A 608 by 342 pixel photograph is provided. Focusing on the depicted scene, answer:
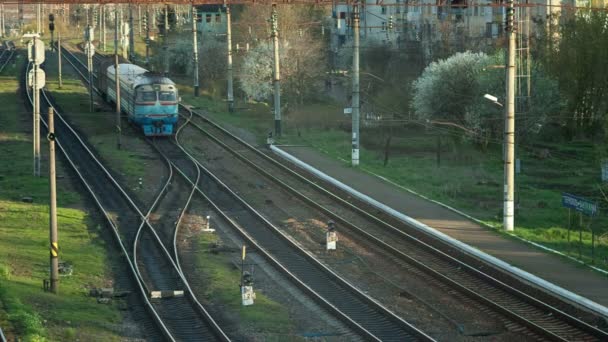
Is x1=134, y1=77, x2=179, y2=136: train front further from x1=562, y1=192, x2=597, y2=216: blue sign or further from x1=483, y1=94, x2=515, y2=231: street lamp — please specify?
x1=562, y1=192, x2=597, y2=216: blue sign

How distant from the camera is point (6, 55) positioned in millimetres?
90688

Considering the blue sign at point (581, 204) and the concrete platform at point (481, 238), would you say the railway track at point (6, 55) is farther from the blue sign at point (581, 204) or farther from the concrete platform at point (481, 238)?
the blue sign at point (581, 204)

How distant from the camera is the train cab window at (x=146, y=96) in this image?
144 feet

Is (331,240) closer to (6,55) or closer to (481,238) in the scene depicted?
(481,238)

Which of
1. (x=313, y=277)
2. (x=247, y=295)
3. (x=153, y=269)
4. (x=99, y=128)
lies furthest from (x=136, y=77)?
(x=247, y=295)

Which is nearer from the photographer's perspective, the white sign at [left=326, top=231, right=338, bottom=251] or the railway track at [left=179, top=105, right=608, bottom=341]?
the railway track at [left=179, top=105, right=608, bottom=341]

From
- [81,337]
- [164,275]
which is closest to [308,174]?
→ [164,275]

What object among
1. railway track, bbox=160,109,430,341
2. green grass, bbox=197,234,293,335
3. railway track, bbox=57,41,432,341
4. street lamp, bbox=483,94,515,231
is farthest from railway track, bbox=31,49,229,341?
street lamp, bbox=483,94,515,231

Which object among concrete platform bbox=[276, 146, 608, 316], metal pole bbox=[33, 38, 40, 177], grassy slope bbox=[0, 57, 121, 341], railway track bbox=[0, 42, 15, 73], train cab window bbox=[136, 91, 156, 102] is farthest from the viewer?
railway track bbox=[0, 42, 15, 73]

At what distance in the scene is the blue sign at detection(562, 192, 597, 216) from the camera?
24.2 m

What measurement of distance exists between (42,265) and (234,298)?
497 centimetres

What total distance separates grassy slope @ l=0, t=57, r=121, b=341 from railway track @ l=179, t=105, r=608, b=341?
287 inches

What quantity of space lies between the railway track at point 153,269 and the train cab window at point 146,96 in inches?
290

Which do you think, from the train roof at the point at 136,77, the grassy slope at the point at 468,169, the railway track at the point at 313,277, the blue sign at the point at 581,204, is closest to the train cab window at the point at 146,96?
the train roof at the point at 136,77
